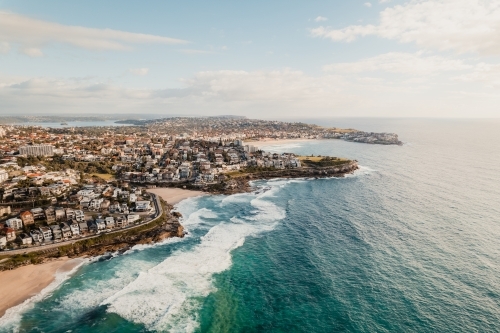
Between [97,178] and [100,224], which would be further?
[97,178]

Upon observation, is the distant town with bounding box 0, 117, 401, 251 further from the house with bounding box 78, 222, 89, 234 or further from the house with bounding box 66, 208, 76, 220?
the house with bounding box 66, 208, 76, 220

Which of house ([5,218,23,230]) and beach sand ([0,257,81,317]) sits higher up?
house ([5,218,23,230])

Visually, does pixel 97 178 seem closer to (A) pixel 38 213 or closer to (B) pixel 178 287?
(A) pixel 38 213

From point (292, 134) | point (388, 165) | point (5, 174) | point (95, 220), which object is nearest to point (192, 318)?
point (95, 220)

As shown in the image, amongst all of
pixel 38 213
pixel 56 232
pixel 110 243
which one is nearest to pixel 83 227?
pixel 56 232

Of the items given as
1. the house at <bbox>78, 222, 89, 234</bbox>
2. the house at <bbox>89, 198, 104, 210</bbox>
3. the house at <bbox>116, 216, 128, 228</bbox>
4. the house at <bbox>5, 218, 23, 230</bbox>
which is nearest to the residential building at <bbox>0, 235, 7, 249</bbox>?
the house at <bbox>5, 218, 23, 230</bbox>

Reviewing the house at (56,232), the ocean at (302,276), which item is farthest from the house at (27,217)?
the ocean at (302,276)
